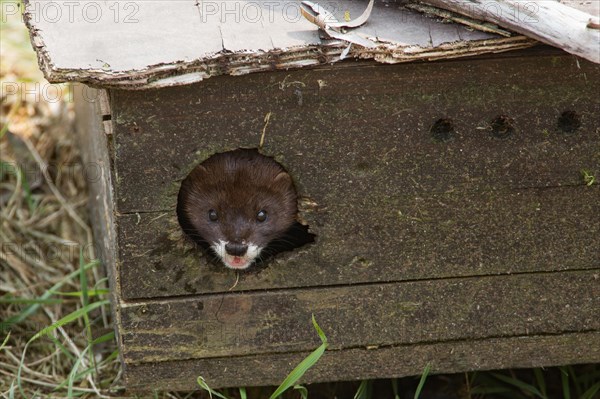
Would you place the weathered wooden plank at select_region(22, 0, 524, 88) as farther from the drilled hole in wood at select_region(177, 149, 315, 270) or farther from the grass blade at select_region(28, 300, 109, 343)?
the grass blade at select_region(28, 300, 109, 343)

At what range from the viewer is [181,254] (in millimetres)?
3084

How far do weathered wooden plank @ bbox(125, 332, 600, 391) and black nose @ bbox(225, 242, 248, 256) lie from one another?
0.38 metres

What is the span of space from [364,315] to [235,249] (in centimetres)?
54

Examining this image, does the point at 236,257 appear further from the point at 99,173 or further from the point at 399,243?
the point at 99,173

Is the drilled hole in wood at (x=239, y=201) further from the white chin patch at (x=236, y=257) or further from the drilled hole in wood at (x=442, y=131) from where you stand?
the drilled hole in wood at (x=442, y=131)

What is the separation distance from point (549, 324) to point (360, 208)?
34.2 inches

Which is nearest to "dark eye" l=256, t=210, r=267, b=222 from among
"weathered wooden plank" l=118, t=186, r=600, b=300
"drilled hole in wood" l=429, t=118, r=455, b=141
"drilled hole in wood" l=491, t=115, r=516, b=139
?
"weathered wooden plank" l=118, t=186, r=600, b=300

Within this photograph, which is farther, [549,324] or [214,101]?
[549,324]

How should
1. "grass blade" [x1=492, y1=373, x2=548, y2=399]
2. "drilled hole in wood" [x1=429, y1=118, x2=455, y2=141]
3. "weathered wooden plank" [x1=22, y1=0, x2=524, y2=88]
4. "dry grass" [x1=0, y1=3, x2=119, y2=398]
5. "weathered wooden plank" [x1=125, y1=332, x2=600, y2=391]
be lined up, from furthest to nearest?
1. "dry grass" [x1=0, y1=3, x2=119, y2=398]
2. "grass blade" [x1=492, y1=373, x2=548, y2=399]
3. "weathered wooden plank" [x1=125, y1=332, x2=600, y2=391]
4. "drilled hole in wood" [x1=429, y1=118, x2=455, y2=141]
5. "weathered wooden plank" [x1=22, y1=0, x2=524, y2=88]

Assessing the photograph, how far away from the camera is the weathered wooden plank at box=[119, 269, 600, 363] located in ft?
10.4

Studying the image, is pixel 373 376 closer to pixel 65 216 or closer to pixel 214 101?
pixel 214 101

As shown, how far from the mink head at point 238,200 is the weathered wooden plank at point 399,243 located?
34cm

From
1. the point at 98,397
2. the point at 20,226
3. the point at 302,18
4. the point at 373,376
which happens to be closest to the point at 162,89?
the point at 302,18

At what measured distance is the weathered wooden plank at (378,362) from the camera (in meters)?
3.29
